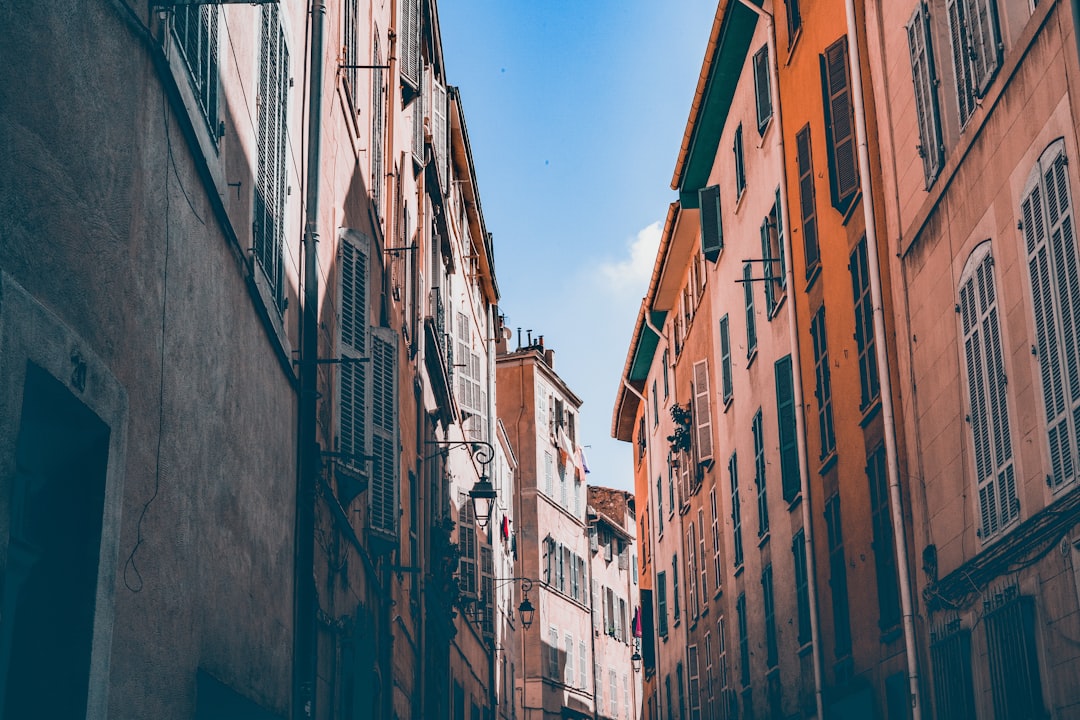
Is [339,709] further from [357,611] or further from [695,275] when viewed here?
[695,275]

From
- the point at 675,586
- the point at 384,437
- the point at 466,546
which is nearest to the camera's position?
the point at 384,437

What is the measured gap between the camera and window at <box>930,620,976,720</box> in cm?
1192

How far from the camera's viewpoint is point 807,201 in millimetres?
18188

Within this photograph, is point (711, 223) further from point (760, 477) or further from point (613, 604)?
point (613, 604)

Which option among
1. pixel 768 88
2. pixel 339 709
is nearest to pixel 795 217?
pixel 768 88

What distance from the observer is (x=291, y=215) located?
1031cm

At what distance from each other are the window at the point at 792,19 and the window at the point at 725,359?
7058mm

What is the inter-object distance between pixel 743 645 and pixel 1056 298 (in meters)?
16.2

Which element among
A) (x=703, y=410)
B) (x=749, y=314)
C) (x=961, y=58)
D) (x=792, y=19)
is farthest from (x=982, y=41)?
(x=703, y=410)

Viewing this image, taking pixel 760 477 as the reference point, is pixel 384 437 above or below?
below

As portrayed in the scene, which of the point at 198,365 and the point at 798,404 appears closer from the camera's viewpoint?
the point at 198,365

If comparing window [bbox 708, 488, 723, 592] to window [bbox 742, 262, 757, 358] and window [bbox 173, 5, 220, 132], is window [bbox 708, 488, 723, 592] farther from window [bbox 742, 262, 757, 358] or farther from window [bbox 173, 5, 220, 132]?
window [bbox 173, 5, 220, 132]

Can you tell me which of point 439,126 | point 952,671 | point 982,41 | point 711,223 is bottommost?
point 952,671

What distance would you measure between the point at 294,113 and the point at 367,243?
121 inches
